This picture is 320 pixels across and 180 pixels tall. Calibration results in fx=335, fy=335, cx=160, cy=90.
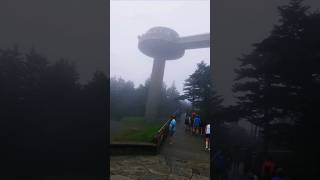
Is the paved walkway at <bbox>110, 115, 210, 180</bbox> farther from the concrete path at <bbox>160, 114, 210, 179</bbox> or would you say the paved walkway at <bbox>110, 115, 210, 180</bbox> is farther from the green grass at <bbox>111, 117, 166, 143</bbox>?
the green grass at <bbox>111, 117, 166, 143</bbox>

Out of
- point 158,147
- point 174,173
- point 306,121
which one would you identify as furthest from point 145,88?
point 306,121

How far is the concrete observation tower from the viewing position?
2620cm

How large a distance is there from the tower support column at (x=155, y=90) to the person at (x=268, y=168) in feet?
50.8

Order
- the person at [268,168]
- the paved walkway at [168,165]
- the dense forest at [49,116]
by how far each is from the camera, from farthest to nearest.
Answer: the paved walkway at [168,165] → the dense forest at [49,116] → the person at [268,168]

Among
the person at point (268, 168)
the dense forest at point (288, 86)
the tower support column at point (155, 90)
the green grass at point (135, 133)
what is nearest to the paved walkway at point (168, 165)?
the green grass at point (135, 133)

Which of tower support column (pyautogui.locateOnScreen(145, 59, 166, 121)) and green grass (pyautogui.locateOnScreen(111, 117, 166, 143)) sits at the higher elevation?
tower support column (pyautogui.locateOnScreen(145, 59, 166, 121))

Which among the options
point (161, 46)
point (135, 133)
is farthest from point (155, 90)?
point (135, 133)

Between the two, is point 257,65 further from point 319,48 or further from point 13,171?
point 13,171

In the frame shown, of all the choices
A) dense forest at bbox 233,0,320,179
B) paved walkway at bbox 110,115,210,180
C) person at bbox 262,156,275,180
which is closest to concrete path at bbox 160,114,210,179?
paved walkway at bbox 110,115,210,180

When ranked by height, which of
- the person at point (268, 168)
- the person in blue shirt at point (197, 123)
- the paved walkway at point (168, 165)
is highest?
the person in blue shirt at point (197, 123)

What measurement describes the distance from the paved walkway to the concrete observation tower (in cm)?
1324

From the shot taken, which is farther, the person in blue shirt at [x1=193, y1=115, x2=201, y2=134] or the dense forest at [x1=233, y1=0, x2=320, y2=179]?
the person in blue shirt at [x1=193, y1=115, x2=201, y2=134]

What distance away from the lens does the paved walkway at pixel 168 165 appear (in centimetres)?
915

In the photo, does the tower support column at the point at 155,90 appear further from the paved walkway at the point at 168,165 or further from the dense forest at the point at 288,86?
the dense forest at the point at 288,86
